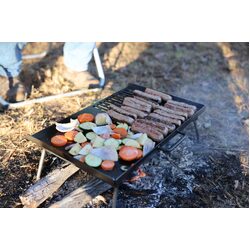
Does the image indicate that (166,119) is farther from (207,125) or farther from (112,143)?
(207,125)

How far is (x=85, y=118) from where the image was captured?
277 centimetres

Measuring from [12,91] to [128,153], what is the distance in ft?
6.64

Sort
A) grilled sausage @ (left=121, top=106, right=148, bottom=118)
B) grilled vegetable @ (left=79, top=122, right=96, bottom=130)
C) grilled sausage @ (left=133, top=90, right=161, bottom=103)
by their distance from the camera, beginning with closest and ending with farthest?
grilled vegetable @ (left=79, top=122, right=96, bottom=130) → grilled sausage @ (left=121, top=106, right=148, bottom=118) → grilled sausage @ (left=133, top=90, right=161, bottom=103)

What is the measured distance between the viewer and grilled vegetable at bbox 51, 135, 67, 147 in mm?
2418

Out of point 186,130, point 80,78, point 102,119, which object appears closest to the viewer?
point 102,119

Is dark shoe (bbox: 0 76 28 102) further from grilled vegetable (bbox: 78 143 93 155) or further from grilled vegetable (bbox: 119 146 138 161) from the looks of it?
grilled vegetable (bbox: 119 146 138 161)

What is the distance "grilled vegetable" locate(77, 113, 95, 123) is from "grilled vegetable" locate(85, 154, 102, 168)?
1.76ft

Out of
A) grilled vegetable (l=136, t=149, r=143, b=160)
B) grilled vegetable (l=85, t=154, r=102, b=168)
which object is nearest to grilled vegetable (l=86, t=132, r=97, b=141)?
grilled vegetable (l=85, t=154, r=102, b=168)

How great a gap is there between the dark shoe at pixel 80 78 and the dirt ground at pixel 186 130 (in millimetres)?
78

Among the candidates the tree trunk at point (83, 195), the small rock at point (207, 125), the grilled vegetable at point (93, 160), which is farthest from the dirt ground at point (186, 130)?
the grilled vegetable at point (93, 160)

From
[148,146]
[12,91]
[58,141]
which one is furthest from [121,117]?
[12,91]

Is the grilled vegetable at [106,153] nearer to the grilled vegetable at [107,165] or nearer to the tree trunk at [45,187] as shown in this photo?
the grilled vegetable at [107,165]

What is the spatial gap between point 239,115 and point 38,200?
248 cm

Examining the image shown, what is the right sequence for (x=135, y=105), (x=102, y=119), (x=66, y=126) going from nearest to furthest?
(x=66, y=126)
(x=102, y=119)
(x=135, y=105)
